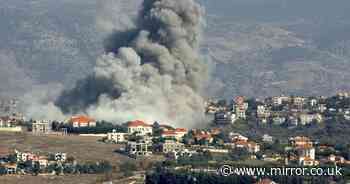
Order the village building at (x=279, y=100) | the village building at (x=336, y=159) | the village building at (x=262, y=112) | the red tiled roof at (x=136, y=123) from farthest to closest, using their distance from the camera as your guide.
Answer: the village building at (x=279, y=100)
the village building at (x=262, y=112)
the red tiled roof at (x=136, y=123)
the village building at (x=336, y=159)

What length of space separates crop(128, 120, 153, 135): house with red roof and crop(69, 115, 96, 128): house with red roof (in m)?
2.27

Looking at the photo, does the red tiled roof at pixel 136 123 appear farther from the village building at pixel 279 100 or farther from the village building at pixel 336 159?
the village building at pixel 279 100

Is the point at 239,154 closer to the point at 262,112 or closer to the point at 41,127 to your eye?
the point at 41,127

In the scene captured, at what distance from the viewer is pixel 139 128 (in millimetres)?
123438

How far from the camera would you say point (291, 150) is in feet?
384

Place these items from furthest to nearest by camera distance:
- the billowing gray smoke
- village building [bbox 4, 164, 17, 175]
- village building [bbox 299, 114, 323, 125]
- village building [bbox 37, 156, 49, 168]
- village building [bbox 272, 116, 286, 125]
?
village building [bbox 272, 116, 286, 125], village building [bbox 299, 114, 323, 125], the billowing gray smoke, village building [bbox 37, 156, 49, 168], village building [bbox 4, 164, 17, 175]

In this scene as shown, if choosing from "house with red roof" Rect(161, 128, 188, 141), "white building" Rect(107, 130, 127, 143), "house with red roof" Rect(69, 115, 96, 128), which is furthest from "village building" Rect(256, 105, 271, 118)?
"white building" Rect(107, 130, 127, 143)

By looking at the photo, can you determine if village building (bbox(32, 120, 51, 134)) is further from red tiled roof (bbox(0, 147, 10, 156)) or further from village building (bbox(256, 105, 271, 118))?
village building (bbox(256, 105, 271, 118))

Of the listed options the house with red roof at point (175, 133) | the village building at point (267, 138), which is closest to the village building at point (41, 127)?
the house with red roof at point (175, 133)

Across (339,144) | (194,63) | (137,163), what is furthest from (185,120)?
(137,163)

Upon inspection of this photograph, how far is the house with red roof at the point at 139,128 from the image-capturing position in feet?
402

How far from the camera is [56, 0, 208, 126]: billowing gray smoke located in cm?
12638

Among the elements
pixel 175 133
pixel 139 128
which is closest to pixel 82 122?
pixel 139 128

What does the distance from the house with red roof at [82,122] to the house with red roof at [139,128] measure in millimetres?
2266
